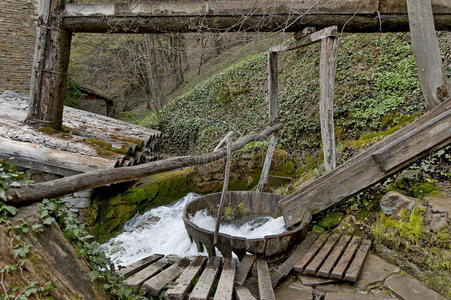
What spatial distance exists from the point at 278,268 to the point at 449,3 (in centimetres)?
465

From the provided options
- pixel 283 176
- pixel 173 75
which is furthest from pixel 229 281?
pixel 173 75

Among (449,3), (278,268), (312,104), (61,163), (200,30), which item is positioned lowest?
(278,268)

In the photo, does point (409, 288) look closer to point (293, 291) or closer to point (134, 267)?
point (293, 291)

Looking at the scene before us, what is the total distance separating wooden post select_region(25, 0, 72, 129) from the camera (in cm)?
512

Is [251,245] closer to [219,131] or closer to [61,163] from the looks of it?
[61,163]

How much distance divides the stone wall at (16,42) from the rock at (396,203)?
43.2 ft

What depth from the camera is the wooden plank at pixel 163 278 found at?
8.11 feet

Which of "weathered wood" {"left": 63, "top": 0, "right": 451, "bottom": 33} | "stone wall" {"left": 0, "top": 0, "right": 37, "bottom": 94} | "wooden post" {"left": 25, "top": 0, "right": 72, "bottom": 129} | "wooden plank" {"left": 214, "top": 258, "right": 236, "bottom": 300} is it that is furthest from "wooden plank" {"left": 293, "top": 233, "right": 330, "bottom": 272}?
"stone wall" {"left": 0, "top": 0, "right": 37, "bottom": 94}

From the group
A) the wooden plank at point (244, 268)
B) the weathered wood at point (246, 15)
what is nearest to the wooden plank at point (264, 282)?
the wooden plank at point (244, 268)

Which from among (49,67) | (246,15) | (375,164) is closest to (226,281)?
(375,164)

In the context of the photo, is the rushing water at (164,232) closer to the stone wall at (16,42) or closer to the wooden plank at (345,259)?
the wooden plank at (345,259)

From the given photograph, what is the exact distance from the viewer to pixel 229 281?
8.63ft

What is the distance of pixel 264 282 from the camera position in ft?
8.93

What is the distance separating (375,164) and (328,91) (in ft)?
4.18
